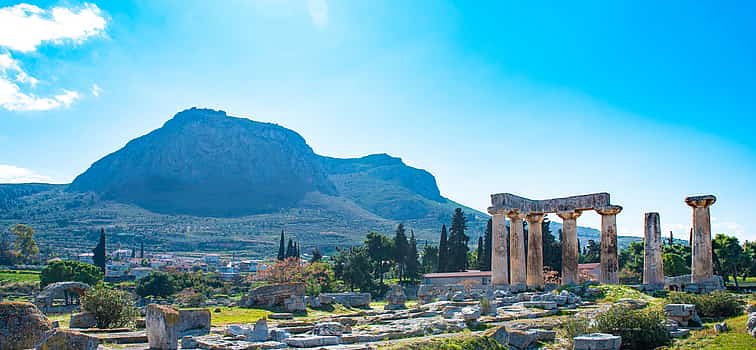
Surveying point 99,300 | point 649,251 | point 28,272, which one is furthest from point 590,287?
point 28,272

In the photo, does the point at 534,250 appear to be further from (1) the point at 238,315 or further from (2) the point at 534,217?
(1) the point at 238,315

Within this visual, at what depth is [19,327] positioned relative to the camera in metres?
14.3

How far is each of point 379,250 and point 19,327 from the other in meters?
60.4

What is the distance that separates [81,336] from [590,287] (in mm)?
27423

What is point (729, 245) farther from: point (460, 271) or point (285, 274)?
point (285, 274)

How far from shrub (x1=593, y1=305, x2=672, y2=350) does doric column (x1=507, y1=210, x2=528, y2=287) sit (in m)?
19.1

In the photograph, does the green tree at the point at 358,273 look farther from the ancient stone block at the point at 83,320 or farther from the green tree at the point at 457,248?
the ancient stone block at the point at 83,320

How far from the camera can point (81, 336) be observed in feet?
41.2

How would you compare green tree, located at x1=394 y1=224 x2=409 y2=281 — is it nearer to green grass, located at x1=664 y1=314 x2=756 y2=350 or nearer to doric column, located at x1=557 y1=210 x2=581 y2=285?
doric column, located at x1=557 y1=210 x2=581 y2=285

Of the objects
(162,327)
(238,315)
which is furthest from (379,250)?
(162,327)

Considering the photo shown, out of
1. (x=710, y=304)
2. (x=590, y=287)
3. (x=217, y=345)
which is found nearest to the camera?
(x=217, y=345)

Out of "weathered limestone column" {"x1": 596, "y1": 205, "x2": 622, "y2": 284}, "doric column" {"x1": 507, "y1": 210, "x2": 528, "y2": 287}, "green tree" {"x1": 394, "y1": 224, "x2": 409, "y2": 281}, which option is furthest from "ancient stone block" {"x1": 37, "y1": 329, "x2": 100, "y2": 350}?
"green tree" {"x1": 394, "y1": 224, "x2": 409, "y2": 281}

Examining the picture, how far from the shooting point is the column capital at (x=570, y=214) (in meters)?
35.9

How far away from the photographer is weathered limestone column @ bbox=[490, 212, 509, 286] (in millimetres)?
35969
